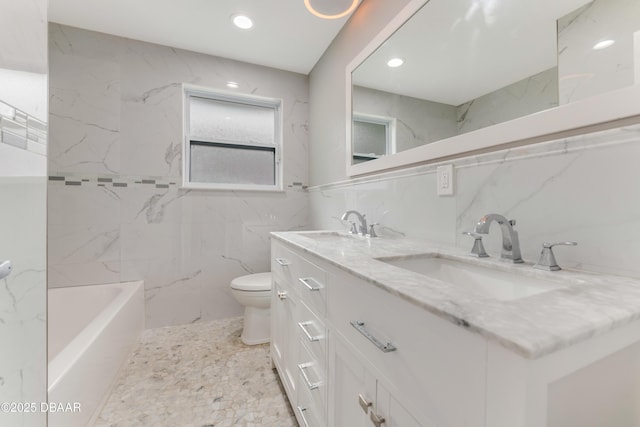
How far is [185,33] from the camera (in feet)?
6.57

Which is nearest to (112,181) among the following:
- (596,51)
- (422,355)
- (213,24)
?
(213,24)

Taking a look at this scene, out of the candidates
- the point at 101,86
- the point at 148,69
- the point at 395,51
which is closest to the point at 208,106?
the point at 148,69

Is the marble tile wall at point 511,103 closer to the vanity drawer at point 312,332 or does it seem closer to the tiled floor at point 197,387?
the vanity drawer at point 312,332

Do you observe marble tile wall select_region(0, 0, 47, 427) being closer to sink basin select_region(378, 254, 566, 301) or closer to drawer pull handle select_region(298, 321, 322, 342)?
drawer pull handle select_region(298, 321, 322, 342)

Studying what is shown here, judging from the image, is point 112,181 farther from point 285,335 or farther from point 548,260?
point 548,260

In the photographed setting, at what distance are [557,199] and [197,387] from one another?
1.85 m

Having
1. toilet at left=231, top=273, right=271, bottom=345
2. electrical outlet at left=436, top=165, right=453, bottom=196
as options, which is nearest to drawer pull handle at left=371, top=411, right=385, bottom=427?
electrical outlet at left=436, top=165, right=453, bottom=196

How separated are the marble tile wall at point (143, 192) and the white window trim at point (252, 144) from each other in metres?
0.05

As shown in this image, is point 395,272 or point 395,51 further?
point 395,51

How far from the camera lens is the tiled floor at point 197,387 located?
125cm

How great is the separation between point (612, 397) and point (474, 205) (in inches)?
24.9

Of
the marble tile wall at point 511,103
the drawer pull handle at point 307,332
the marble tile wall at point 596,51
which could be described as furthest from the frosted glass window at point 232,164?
the marble tile wall at point 596,51

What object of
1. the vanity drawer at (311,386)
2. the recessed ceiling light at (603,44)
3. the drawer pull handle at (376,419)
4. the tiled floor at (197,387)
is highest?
the recessed ceiling light at (603,44)

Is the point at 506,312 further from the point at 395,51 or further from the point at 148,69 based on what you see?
the point at 148,69
